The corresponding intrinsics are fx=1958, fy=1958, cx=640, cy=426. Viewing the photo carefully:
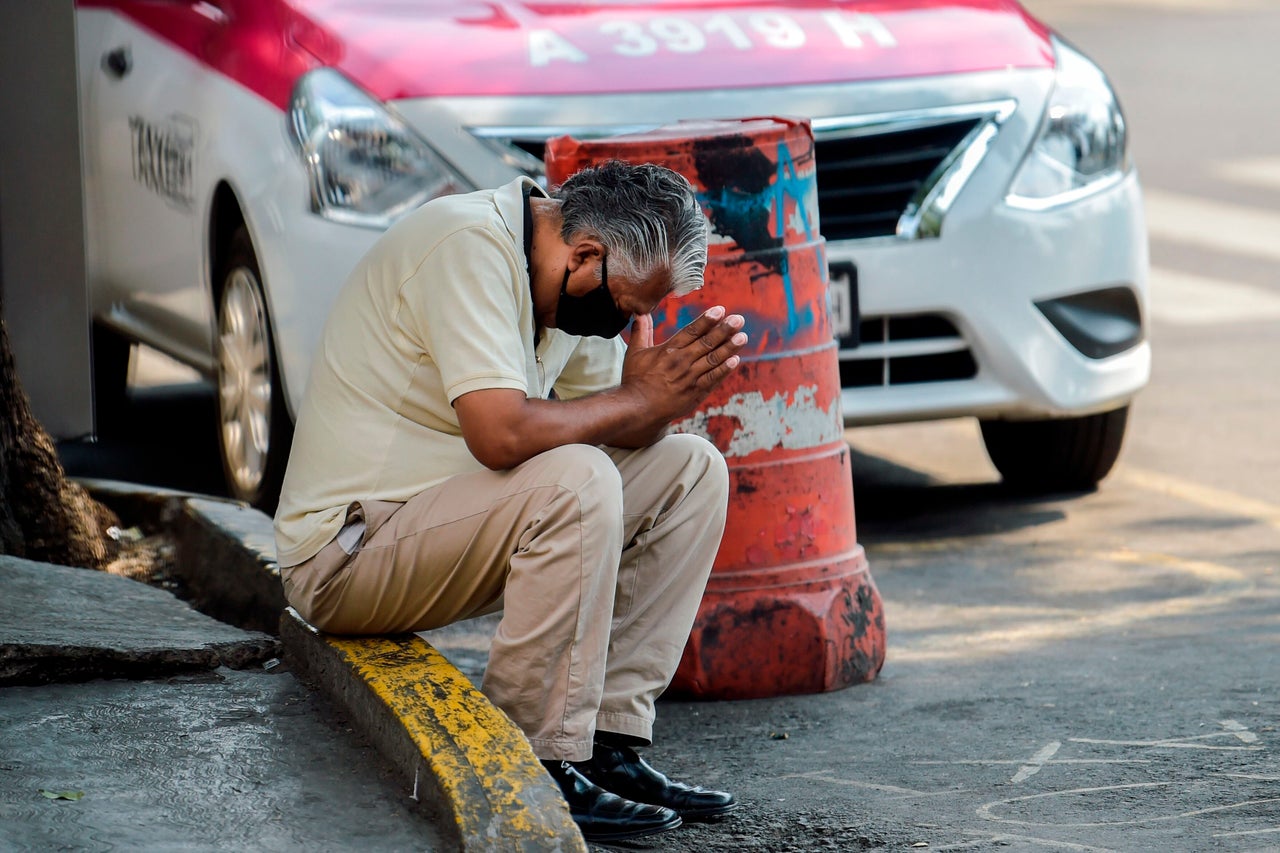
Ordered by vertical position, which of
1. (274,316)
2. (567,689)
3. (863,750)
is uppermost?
(274,316)

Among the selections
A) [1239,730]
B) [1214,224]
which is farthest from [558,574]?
[1214,224]

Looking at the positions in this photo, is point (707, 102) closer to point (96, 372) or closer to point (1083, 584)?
point (1083, 584)

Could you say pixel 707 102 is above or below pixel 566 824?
above

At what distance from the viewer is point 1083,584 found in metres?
5.11

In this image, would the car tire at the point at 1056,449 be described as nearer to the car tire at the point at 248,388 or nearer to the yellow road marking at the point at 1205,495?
the yellow road marking at the point at 1205,495

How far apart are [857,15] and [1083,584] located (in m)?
1.72

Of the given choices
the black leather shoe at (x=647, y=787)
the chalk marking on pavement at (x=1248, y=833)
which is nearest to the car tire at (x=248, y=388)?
the black leather shoe at (x=647, y=787)

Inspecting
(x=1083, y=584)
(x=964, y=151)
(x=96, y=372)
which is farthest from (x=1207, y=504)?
(x=96, y=372)

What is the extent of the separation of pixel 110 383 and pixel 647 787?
4302 mm

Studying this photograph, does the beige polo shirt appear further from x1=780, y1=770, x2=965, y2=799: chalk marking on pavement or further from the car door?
the car door

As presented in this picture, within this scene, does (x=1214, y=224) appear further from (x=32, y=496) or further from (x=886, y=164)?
(x=32, y=496)

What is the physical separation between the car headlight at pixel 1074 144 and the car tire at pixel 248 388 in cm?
205

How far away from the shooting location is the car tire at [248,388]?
5.28 meters

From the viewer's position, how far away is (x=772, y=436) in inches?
166
